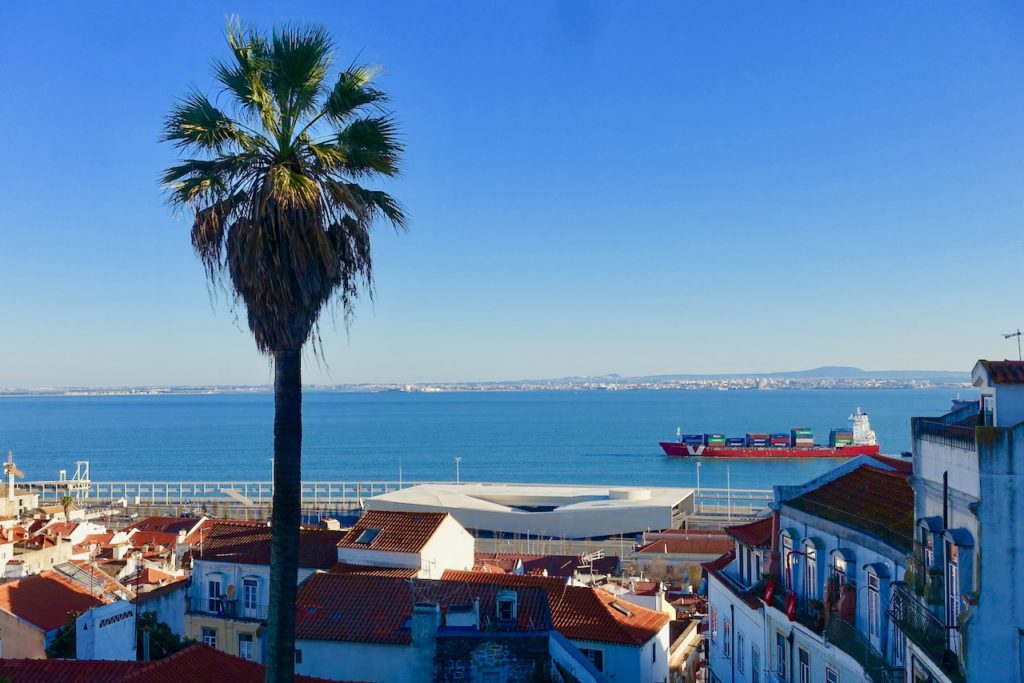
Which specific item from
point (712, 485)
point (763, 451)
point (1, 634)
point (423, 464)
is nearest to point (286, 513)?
point (1, 634)

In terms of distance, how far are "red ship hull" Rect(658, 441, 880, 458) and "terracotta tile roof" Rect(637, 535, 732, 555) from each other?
11813 cm

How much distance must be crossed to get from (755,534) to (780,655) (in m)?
3.83

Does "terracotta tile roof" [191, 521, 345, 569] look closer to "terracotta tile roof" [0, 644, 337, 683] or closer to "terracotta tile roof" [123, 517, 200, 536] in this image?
"terracotta tile roof" [0, 644, 337, 683]

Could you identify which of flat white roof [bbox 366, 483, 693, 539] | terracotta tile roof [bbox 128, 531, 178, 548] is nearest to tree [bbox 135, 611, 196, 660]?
terracotta tile roof [bbox 128, 531, 178, 548]

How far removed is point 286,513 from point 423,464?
15880cm

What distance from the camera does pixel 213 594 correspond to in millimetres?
27812

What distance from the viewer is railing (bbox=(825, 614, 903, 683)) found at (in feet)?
47.0

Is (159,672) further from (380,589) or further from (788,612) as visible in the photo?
(788,612)

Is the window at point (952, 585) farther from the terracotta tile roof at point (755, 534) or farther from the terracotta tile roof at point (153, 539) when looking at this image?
the terracotta tile roof at point (153, 539)

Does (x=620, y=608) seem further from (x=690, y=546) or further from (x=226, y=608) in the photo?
(x=690, y=546)

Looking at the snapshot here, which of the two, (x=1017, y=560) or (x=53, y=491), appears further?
(x=53, y=491)

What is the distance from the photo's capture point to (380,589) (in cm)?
2269

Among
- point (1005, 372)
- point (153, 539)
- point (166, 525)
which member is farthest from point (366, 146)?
point (166, 525)

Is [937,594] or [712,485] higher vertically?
[937,594]
